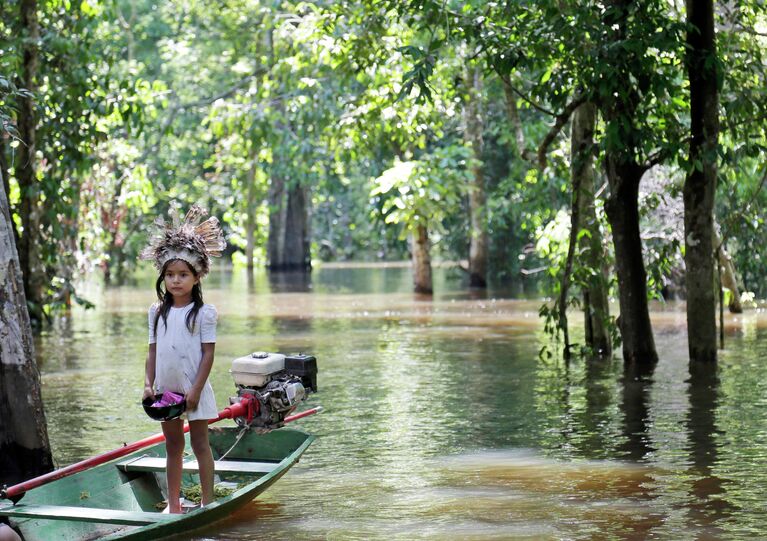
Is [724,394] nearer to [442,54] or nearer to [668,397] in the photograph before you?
[668,397]

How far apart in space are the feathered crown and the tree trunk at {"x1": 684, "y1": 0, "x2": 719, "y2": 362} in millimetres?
7649

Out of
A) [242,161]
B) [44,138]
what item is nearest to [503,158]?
[242,161]

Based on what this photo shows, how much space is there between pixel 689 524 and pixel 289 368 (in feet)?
9.60

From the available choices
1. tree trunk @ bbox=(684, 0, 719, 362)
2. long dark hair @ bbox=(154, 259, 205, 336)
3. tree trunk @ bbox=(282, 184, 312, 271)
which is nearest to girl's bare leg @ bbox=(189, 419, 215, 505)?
long dark hair @ bbox=(154, 259, 205, 336)

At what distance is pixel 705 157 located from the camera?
1444cm

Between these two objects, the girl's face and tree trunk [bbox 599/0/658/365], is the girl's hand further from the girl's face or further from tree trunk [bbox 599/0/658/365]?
tree trunk [bbox 599/0/658/365]

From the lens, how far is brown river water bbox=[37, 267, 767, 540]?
874cm

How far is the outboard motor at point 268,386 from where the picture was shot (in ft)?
29.4

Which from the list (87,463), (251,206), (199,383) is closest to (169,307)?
(199,383)

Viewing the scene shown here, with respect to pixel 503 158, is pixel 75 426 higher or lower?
lower

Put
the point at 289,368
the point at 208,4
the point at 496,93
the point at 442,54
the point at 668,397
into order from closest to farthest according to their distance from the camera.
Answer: the point at 289,368 → the point at 668,397 → the point at 442,54 → the point at 496,93 → the point at 208,4

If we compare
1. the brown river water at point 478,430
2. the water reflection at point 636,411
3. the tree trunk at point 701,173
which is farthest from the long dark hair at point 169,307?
the tree trunk at point 701,173

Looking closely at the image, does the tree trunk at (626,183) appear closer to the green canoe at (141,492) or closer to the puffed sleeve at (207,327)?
the green canoe at (141,492)

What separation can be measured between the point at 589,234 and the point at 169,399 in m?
9.53
